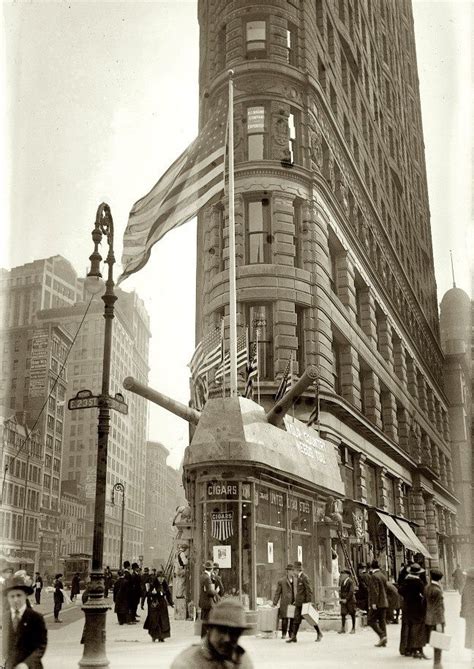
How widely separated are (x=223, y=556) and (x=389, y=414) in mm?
23293

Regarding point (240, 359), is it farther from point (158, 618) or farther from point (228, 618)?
point (228, 618)

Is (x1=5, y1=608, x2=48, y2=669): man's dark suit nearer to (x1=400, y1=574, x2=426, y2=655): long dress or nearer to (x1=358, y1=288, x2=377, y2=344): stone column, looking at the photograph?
(x1=400, y1=574, x2=426, y2=655): long dress

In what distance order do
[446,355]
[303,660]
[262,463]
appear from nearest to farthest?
[303,660]
[262,463]
[446,355]

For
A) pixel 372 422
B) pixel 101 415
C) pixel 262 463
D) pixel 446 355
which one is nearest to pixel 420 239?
pixel 446 355

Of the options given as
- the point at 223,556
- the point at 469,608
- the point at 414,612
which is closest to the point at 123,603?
the point at 223,556

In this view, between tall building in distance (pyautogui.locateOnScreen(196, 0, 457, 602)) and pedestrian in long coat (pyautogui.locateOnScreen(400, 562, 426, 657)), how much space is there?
427 centimetres

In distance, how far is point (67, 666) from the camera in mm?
11305

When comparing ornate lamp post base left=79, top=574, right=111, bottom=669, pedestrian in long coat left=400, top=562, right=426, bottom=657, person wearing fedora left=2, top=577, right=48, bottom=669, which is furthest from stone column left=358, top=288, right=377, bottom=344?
person wearing fedora left=2, top=577, right=48, bottom=669

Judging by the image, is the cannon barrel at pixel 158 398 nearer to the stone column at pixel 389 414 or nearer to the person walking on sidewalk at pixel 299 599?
the person walking on sidewalk at pixel 299 599

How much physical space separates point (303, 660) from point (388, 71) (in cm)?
4363

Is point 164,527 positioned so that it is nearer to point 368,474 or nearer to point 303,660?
point 368,474

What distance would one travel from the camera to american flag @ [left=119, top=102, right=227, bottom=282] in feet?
62.3

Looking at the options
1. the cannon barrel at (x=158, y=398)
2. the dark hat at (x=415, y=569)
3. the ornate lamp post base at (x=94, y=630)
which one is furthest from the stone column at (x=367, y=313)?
the ornate lamp post base at (x=94, y=630)

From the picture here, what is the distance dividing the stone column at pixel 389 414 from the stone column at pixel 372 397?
2321 millimetres
